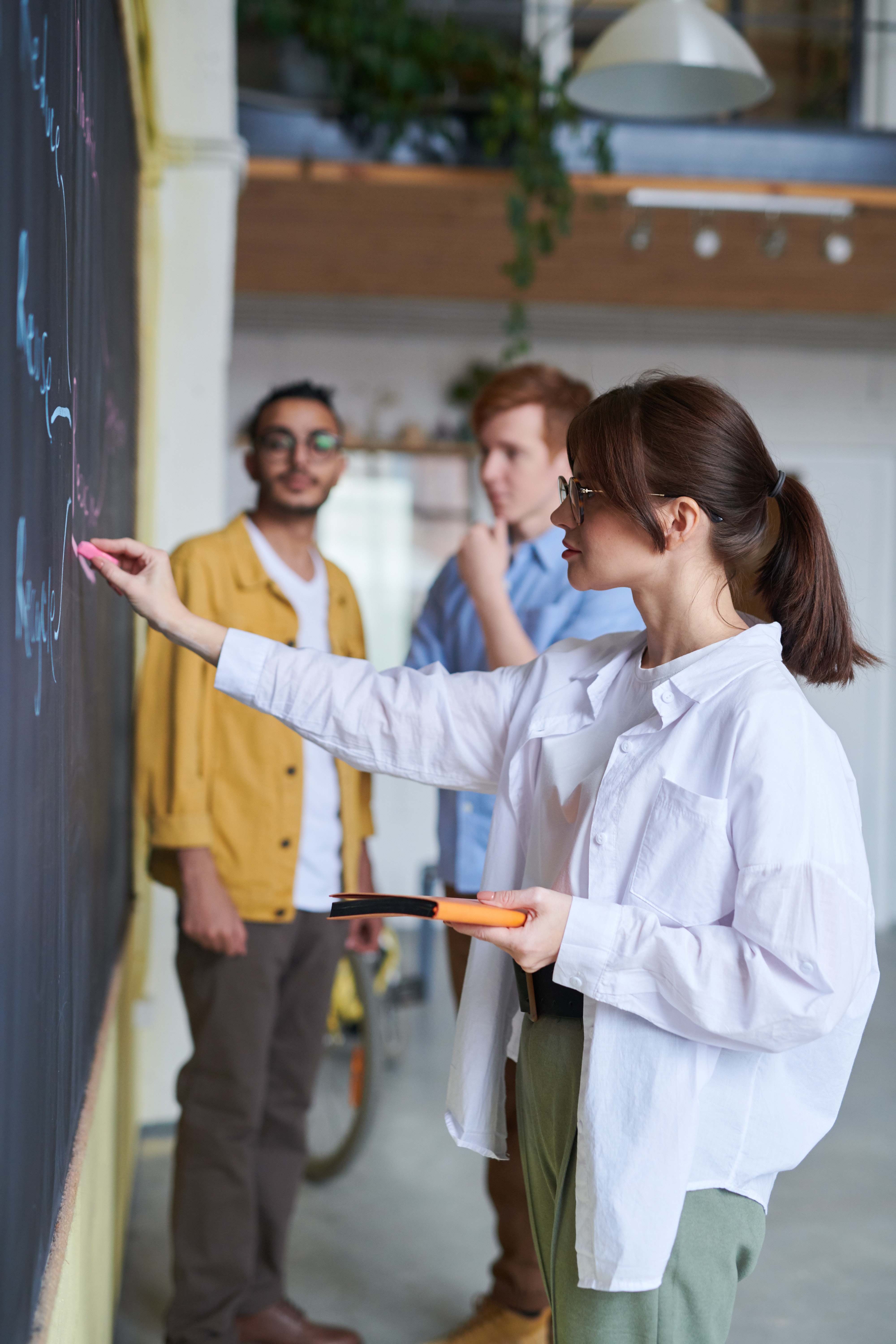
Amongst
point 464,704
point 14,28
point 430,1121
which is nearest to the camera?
point 14,28

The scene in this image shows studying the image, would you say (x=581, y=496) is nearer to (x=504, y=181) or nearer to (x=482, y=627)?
(x=482, y=627)

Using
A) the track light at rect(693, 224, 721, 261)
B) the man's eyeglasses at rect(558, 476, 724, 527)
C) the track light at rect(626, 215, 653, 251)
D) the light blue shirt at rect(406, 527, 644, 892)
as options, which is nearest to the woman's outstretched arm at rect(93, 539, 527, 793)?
the man's eyeglasses at rect(558, 476, 724, 527)

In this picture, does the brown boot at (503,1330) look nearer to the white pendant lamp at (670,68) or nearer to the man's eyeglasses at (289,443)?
the man's eyeglasses at (289,443)

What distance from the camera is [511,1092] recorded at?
211 centimetres

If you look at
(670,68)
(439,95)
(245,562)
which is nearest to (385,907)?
(245,562)

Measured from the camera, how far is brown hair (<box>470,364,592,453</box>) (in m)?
2.18

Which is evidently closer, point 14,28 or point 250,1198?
point 14,28

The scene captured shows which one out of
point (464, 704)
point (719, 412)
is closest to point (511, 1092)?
point (464, 704)

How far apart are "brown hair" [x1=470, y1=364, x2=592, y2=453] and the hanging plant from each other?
7.01ft

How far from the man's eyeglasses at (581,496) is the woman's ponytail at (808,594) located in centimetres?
10

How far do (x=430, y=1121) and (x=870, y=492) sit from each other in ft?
14.6

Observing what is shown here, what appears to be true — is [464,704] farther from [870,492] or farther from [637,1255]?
[870,492]

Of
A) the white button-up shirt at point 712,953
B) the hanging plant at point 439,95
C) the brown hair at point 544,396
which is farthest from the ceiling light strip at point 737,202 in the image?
the white button-up shirt at point 712,953

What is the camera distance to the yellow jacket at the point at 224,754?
208cm
